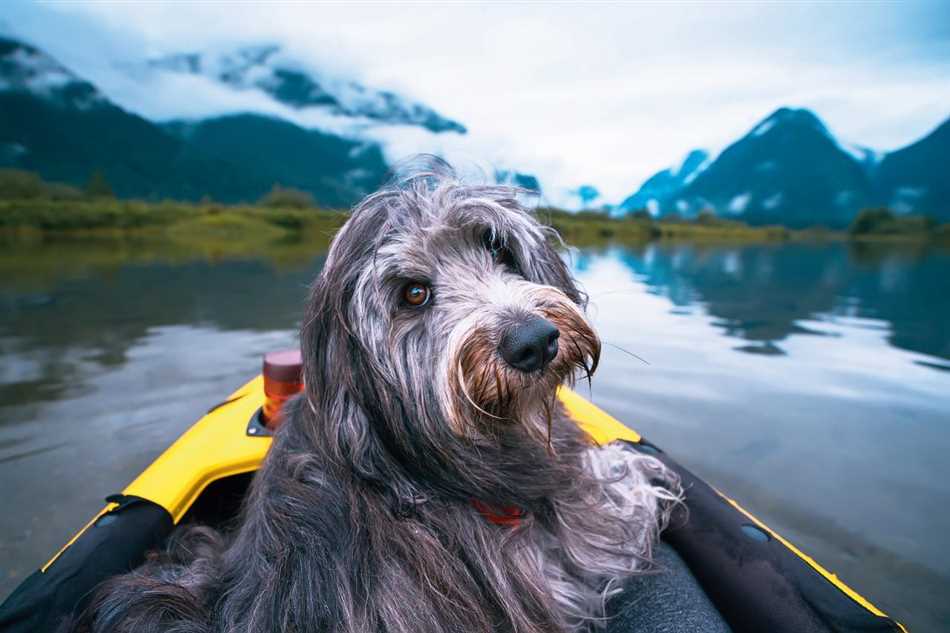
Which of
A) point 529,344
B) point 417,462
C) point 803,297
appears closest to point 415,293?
point 529,344

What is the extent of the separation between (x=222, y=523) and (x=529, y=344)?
8.35 ft

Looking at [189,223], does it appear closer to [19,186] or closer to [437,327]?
[19,186]

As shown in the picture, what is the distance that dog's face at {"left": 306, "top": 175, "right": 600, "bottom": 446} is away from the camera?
1.80 meters

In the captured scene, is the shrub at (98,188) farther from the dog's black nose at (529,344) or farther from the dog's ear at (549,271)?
the dog's black nose at (529,344)

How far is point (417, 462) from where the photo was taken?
197cm

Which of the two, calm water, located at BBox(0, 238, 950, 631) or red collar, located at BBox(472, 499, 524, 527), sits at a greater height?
red collar, located at BBox(472, 499, 524, 527)

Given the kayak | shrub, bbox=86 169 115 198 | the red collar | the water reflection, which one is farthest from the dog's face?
shrub, bbox=86 169 115 198

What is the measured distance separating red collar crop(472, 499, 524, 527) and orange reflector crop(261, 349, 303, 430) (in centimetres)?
A: 160

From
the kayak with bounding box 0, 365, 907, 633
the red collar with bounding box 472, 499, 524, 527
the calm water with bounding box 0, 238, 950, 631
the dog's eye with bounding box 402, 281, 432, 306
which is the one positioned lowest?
the calm water with bounding box 0, 238, 950, 631

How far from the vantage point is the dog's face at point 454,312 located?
1799 mm

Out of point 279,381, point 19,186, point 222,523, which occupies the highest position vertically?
point 19,186

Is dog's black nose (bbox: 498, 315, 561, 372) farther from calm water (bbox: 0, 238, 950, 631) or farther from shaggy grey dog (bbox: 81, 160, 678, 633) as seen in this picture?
calm water (bbox: 0, 238, 950, 631)

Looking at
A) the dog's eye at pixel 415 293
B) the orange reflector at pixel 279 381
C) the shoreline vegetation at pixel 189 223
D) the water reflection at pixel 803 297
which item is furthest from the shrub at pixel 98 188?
the dog's eye at pixel 415 293

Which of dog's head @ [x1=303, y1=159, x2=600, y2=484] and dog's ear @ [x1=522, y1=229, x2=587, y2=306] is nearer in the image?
dog's head @ [x1=303, y1=159, x2=600, y2=484]
